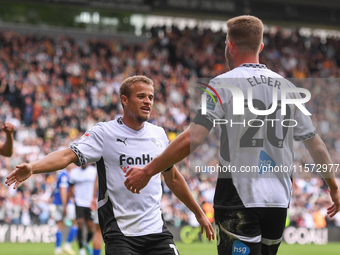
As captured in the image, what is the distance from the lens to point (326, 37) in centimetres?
3300

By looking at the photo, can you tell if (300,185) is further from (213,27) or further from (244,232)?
(244,232)

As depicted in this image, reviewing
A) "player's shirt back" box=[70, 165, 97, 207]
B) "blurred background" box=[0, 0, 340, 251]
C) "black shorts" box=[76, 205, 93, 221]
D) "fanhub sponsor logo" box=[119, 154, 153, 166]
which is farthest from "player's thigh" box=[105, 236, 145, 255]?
"blurred background" box=[0, 0, 340, 251]

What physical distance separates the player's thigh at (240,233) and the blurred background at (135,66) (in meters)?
14.7

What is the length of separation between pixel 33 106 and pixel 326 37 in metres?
19.7

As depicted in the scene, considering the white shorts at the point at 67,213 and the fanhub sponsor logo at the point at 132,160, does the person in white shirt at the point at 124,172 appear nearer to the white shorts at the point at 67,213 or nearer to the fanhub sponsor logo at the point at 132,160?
the fanhub sponsor logo at the point at 132,160

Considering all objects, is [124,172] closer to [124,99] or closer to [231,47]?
[124,99]

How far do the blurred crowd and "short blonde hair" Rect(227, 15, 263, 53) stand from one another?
14.9 m

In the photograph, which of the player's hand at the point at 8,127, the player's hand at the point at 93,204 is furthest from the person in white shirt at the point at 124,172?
the player's hand at the point at 93,204

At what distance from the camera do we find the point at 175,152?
371cm

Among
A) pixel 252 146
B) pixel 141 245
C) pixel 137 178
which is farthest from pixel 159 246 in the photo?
pixel 252 146

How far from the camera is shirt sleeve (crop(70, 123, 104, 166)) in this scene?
15.7ft

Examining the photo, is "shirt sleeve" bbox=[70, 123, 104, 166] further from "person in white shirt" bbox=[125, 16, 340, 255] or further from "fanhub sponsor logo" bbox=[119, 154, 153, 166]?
"person in white shirt" bbox=[125, 16, 340, 255]

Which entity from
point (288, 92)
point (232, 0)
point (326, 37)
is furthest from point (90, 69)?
→ point (288, 92)

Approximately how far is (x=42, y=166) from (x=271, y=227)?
1.93m
